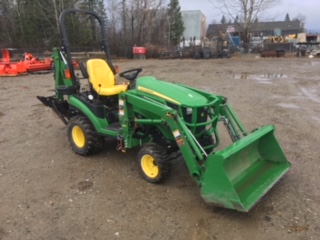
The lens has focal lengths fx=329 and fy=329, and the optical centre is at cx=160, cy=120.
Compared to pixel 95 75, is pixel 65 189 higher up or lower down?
lower down

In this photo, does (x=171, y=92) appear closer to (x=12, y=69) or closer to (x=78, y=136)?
(x=78, y=136)

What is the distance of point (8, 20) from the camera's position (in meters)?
35.1

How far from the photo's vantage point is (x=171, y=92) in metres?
3.89

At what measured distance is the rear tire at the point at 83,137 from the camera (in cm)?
463

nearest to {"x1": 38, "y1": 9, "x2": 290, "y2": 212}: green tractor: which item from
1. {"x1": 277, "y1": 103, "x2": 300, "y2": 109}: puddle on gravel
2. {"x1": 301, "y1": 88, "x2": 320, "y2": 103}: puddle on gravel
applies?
{"x1": 277, "y1": 103, "x2": 300, "y2": 109}: puddle on gravel

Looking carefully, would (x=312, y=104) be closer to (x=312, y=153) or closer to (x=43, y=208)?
(x=312, y=153)

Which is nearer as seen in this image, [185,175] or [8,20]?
[185,175]

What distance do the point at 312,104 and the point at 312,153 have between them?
3587mm

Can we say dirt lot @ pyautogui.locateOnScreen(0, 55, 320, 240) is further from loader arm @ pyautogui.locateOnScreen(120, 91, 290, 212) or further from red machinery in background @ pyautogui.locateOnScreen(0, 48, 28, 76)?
red machinery in background @ pyautogui.locateOnScreen(0, 48, 28, 76)

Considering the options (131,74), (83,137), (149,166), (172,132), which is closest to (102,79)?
(131,74)

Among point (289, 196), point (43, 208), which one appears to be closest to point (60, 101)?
point (43, 208)

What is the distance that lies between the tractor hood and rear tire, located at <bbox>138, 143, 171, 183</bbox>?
1.93ft

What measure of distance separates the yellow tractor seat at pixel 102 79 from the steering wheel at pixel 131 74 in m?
0.15

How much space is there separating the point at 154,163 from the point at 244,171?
1.04m
